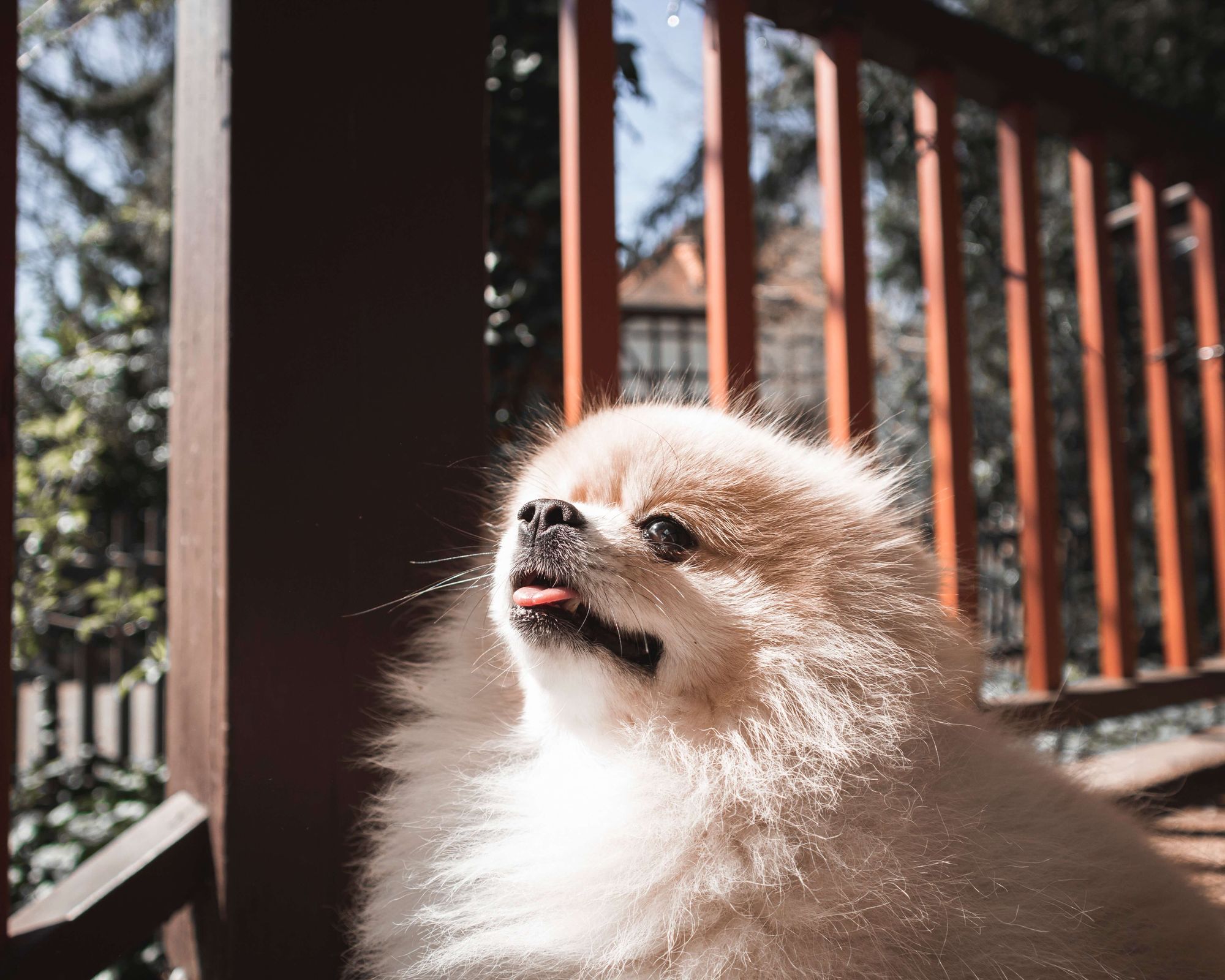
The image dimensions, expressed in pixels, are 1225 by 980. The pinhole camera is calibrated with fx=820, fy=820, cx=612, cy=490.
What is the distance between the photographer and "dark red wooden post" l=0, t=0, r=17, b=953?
109cm

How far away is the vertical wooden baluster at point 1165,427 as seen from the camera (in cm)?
271

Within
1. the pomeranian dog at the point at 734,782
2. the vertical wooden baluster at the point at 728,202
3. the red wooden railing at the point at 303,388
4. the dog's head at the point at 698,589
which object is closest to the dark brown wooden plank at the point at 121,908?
the red wooden railing at the point at 303,388

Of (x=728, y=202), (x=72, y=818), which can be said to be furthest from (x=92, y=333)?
(x=728, y=202)

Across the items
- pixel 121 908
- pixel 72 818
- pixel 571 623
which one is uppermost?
pixel 571 623

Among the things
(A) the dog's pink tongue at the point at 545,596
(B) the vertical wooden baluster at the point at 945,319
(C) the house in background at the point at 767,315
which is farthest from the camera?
(C) the house in background at the point at 767,315

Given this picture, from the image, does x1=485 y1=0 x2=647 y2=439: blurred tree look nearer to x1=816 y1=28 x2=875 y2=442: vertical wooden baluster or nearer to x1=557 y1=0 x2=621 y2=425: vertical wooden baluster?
x1=816 y1=28 x2=875 y2=442: vertical wooden baluster

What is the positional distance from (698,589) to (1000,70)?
196 cm

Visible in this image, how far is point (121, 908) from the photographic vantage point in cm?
121

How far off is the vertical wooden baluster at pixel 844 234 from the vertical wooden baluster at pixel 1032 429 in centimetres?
63

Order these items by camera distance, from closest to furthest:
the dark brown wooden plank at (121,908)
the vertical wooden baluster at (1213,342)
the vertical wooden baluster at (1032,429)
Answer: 1. the dark brown wooden plank at (121,908)
2. the vertical wooden baluster at (1032,429)
3. the vertical wooden baluster at (1213,342)

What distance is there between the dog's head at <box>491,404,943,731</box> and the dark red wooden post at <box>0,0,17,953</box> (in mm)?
663

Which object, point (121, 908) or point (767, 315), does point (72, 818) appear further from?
point (767, 315)

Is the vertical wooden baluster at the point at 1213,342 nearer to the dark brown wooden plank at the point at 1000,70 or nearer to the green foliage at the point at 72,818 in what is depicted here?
the dark brown wooden plank at the point at 1000,70

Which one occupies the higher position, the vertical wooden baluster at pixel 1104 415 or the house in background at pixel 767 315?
the house in background at pixel 767 315
